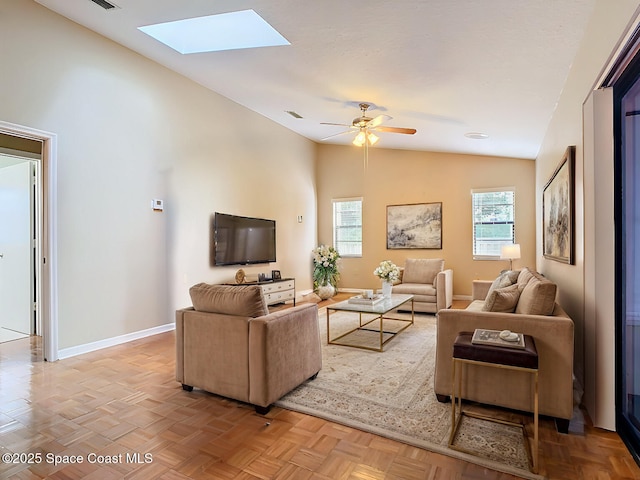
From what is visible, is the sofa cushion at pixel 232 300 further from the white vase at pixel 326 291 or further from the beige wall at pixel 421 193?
the beige wall at pixel 421 193

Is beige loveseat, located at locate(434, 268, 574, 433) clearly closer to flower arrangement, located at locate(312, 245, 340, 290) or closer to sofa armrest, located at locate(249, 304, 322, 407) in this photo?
sofa armrest, located at locate(249, 304, 322, 407)

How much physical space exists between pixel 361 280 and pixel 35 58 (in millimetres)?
6391

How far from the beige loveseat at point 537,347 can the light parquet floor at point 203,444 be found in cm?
21

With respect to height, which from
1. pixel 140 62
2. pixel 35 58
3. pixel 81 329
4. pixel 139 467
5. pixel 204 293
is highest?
pixel 140 62

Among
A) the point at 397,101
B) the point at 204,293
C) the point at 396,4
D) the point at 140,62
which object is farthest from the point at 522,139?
the point at 140,62

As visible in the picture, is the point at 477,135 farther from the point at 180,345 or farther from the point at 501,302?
the point at 180,345

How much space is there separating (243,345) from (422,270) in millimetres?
4287

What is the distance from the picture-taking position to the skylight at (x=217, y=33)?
3673 mm

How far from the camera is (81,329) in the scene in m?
3.84

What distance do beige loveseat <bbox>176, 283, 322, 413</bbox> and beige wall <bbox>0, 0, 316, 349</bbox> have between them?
1.84m

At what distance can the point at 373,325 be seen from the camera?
4930 millimetres

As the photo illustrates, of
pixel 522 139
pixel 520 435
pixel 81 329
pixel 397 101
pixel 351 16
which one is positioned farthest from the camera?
pixel 522 139

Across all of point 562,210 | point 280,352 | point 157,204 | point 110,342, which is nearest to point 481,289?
point 562,210

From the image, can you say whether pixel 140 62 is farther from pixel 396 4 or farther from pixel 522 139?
pixel 522 139
